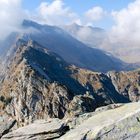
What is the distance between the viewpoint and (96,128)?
32.9 m

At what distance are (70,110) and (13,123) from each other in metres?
130

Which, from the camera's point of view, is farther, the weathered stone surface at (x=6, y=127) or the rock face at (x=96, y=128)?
the weathered stone surface at (x=6, y=127)

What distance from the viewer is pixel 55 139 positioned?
36906 millimetres

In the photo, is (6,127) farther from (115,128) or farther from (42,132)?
(115,128)

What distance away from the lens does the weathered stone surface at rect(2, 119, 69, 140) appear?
124 feet

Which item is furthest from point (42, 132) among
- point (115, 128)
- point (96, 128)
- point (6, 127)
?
point (6, 127)

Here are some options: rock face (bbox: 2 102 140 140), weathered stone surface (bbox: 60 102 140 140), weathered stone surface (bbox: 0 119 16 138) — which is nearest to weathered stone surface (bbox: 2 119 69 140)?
rock face (bbox: 2 102 140 140)

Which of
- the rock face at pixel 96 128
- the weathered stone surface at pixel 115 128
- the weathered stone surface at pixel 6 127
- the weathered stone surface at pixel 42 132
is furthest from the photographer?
the weathered stone surface at pixel 6 127

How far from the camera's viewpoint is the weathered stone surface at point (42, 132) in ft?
124

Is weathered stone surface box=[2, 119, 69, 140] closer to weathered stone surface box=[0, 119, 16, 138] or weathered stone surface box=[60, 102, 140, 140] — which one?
weathered stone surface box=[60, 102, 140, 140]

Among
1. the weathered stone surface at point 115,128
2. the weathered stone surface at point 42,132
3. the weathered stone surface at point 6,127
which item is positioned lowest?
the weathered stone surface at point 115,128

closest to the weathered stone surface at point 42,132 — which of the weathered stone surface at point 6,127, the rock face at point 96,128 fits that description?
the rock face at point 96,128

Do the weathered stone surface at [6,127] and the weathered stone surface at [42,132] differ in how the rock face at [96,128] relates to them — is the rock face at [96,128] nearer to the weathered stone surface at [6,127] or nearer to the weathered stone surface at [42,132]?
the weathered stone surface at [42,132]

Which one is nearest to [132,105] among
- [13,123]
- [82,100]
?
[13,123]
